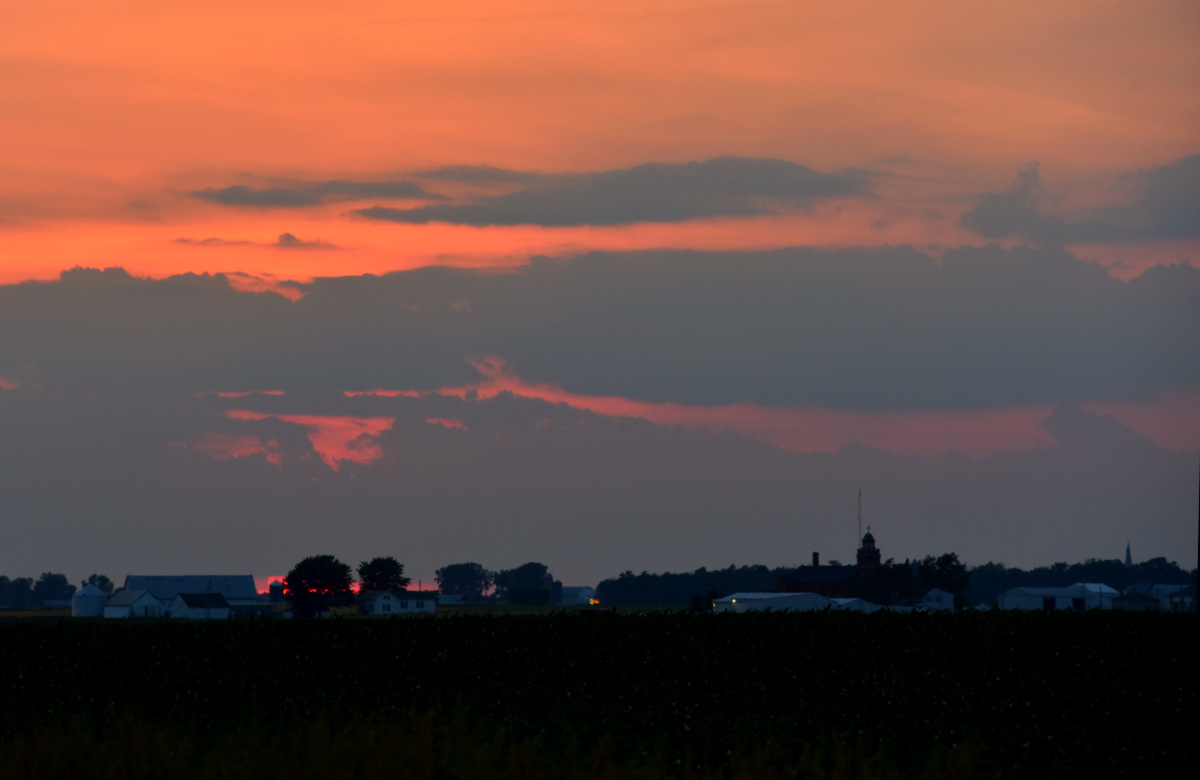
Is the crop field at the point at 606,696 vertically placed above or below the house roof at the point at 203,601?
above

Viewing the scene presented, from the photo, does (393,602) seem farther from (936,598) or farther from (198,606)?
(936,598)

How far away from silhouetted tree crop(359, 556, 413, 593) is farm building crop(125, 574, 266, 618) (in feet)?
47.8

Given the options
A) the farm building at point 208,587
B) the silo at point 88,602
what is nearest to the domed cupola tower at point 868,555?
the farm building at point 208,587

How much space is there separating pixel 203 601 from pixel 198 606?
1665 mm

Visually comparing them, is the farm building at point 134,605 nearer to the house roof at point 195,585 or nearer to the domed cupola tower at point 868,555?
the house roof at point 195,585

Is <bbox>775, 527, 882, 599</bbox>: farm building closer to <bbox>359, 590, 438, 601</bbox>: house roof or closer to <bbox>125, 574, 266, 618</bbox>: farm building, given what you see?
<bbox>359, 590, 438, 601</bbox>: house roof

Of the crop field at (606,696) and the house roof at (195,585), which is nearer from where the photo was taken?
the crop field at (606,696)

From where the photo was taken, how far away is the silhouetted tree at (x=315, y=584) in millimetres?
148125

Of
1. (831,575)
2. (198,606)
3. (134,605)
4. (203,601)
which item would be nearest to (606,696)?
(198,606)

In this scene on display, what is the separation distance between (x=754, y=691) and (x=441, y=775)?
14.9m

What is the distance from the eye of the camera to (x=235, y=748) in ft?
54.3

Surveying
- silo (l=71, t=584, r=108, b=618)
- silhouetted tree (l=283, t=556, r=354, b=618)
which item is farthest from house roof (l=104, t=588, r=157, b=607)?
silhouetted tree (l=283, t=556, r=354, b=618)

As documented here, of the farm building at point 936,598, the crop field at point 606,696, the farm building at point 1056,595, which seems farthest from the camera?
the farm building at point 1056,595

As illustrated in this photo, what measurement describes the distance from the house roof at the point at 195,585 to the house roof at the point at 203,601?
5.34ft
